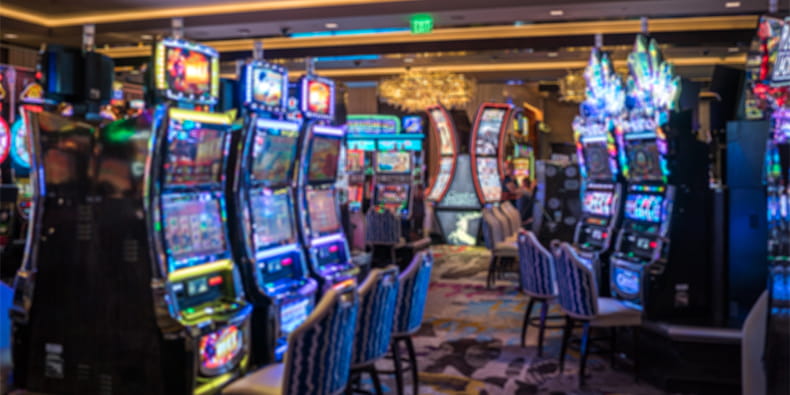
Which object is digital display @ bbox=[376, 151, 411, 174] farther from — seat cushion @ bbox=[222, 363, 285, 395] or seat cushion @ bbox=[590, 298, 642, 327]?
seat cushion @ bbox=[222, 363, 285, 395]

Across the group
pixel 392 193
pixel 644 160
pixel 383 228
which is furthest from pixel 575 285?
pixel 392 193

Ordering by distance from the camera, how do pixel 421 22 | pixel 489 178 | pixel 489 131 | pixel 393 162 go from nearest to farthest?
pixel 421 22 < pixel 393 162 < pixel 489 131 < pixel 489 178

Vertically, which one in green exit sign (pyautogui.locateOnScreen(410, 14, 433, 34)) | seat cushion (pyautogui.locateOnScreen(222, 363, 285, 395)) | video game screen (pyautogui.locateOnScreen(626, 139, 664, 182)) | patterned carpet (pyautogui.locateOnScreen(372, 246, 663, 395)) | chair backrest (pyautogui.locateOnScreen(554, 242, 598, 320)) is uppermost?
green exit sign (pyautogui.locateOnScreen(410, 14, 433, 34))

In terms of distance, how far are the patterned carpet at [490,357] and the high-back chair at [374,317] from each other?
39.0 inches

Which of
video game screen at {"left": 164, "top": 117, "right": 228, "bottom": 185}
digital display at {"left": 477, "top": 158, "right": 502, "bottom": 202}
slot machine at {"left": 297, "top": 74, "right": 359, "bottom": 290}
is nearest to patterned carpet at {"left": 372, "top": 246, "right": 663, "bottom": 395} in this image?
slot machine at {"left": 297, "top": 74, "right": 359, "bottom": 290}

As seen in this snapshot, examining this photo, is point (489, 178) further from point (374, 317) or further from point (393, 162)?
point (374, 317)

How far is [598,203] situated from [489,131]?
19.1ft

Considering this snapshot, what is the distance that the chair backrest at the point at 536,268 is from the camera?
5008 mm

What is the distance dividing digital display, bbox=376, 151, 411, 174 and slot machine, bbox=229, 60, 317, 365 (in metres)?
7.09

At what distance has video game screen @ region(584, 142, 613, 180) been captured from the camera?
6.28 metres

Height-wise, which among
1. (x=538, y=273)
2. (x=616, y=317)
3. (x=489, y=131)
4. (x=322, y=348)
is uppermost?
(x=489, y=131)

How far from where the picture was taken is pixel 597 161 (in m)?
6.45

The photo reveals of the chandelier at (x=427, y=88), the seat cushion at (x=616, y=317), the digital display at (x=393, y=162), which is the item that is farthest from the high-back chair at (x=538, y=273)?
the digital display at (x=393, y=162)

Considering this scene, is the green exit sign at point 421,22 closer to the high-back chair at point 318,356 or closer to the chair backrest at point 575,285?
the chair backrest at point 575,285
